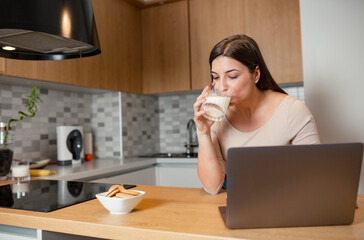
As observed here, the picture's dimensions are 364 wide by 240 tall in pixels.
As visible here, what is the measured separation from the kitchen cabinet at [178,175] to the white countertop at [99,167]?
0.13ft

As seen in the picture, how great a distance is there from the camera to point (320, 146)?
75cm

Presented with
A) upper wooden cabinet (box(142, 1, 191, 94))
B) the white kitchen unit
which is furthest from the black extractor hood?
upper wooden cabinet (box(142, 1, 191, 94))

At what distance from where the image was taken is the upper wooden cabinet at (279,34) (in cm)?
278

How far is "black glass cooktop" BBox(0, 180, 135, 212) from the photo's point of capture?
1177 millimetres

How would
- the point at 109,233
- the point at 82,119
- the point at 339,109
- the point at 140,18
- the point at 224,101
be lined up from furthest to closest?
the point at 140,18 < the point at 82,119 < the point at 339,109 < the point at 224,101 < the point at 109,233

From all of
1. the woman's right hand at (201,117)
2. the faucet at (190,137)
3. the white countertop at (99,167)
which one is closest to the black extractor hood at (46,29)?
the woman's right hand at (201,117)

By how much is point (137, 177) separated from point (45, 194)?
1.37 metres

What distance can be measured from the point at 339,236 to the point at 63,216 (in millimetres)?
739

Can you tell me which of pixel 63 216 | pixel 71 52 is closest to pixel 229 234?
pixel 63 216

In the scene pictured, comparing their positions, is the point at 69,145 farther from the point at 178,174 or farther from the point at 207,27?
the point at 207,27

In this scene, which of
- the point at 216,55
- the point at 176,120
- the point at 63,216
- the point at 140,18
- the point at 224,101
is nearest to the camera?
the point at 63,216

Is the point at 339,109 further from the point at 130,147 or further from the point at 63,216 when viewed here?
the point at 130,147

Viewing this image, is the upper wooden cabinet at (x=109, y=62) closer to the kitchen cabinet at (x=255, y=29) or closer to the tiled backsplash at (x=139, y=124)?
the tiled backsplash at (x=139, y=124)

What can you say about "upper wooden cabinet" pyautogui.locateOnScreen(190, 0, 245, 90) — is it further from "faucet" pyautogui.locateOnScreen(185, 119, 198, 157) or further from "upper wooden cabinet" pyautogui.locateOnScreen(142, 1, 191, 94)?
"faucet" pyautogui.locateOnScreen(185, 119, 198, 157)
